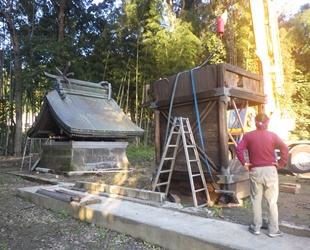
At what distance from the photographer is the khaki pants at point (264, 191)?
3029 millimetres

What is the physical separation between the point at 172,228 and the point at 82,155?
659cm

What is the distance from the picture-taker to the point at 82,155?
30.4ft

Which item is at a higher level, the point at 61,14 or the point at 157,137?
the point at 61,14

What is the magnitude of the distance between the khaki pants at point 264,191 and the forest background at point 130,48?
401 inches

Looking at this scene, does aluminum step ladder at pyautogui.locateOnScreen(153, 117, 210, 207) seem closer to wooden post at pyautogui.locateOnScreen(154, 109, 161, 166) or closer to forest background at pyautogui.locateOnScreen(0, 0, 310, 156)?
wooden post at pyautogui.locateOnScreen(154, 109, 161, 166)

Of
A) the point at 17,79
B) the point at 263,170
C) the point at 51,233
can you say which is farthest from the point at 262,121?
the point at 17,79

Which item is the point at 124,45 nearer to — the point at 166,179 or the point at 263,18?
the point at 263,18

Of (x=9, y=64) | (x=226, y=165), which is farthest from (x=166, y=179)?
(x=9, y=64)

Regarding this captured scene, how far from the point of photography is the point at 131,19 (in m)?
13.5

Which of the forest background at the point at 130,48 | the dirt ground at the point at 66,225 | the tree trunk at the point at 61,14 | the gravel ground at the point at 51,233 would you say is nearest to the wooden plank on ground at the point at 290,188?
the dirt ground at the point at 66,225

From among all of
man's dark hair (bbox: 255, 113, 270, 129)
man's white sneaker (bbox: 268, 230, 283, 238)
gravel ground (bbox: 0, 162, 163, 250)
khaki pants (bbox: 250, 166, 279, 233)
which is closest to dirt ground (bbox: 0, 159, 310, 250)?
gravel ground (bbox: 0, 162, 163, 250)

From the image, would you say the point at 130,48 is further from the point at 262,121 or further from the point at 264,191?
the point at 264,191

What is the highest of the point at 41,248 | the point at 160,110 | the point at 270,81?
the point at 270,81

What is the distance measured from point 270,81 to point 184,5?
1114cm
